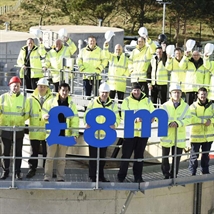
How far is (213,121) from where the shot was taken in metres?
13.5

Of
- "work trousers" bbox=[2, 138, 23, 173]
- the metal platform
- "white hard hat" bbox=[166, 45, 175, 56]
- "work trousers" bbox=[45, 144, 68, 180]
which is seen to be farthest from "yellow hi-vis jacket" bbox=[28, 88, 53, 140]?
"white hard hat" bbox=[166, 45, 175, 56]

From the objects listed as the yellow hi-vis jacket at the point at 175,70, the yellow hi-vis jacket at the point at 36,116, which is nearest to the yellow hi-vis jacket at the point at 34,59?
the yellow hi-vis jacket at the point at 175,70

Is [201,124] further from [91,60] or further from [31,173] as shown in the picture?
[91,60]

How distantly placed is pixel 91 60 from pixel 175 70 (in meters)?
2.12

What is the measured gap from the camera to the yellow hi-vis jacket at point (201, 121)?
13383 mm

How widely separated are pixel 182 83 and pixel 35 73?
12.8 feet

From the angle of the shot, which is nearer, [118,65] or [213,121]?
[213,121]

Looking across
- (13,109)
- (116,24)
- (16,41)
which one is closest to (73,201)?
(13,109)

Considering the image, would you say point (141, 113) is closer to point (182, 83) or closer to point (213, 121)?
point (213, 121)

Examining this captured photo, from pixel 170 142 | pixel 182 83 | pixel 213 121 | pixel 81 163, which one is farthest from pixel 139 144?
pixel 81 163

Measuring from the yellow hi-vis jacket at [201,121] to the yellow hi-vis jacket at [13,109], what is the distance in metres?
3.11

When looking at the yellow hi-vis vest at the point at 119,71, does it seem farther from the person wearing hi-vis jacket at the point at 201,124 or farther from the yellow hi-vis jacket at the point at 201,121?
the yellow hi-vis jacket at the point at 201,121

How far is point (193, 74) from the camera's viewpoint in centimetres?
1656

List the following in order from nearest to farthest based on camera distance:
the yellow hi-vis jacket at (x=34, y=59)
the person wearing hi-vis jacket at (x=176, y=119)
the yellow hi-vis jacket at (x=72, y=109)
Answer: the yellow hi-vis jacket at (x=72, y=109) < the person wearing hi-vis jacket at (x=176, y=119) < the yellow hi-vis jacket at (x=34, y=59)
